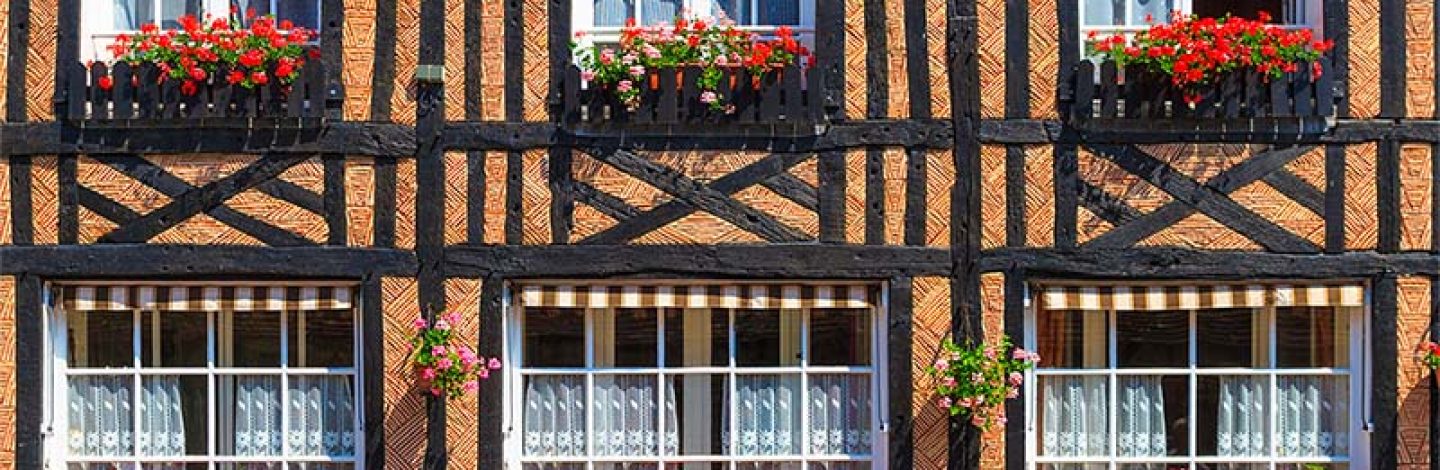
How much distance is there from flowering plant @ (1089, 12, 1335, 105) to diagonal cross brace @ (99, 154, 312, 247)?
3.81m

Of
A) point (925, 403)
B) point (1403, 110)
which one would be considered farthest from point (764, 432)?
point (1403, 110)

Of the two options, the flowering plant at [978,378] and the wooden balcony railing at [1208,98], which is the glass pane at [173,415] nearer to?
the flowering plant at [978,378]

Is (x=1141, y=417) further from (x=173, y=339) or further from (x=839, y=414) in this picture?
(x=173, y=339)

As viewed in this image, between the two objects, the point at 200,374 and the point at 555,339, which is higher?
the point at 555,339

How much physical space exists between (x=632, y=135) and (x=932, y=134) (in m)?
1.37

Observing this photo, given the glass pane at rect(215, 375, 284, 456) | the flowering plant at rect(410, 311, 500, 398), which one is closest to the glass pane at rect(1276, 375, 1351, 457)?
the flowering plant at rect(410, 311, 500, 398)

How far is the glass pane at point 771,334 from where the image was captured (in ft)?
22.4

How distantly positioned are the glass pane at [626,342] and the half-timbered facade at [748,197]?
196mm

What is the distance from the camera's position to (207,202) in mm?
6594

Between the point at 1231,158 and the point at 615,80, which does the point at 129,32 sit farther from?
the point at 1231,158

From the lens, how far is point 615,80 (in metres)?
6.54

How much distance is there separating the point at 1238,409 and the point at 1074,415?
0.77 metres

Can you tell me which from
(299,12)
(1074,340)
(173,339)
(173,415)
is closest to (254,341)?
(173,339)

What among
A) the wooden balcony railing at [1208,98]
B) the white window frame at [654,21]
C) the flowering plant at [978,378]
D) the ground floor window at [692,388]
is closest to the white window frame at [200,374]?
the ground floor window at [692,388]
